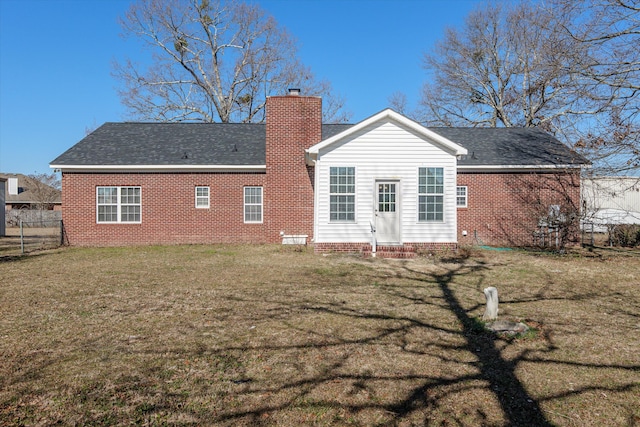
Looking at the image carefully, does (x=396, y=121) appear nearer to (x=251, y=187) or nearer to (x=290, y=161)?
(x=290, y=161)

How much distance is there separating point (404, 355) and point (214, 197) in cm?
1373

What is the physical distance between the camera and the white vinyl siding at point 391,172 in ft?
46.6

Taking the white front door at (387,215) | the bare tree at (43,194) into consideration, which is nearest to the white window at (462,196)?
the white front door at (387,215)

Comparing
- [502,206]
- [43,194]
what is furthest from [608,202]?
[43,194]

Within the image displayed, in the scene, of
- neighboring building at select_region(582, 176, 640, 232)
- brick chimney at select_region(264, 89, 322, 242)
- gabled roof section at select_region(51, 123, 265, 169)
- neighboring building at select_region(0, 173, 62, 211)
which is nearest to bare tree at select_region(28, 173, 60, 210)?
neighboring building at select_region(0, 173, 62, 211)

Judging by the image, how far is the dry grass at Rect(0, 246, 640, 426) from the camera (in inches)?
148

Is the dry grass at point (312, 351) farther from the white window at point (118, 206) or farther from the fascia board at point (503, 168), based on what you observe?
the fascia board at point (503, 168)

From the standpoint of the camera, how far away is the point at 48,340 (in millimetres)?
5508

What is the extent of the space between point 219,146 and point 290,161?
149 inches

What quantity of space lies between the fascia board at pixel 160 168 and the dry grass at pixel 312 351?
7.74 metres

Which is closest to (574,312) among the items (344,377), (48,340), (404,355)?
(404,355)

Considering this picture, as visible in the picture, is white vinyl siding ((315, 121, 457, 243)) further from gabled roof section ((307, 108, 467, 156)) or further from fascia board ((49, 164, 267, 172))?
fascia board ((49, 164, 267, 172))

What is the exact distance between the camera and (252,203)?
17734 millimetres

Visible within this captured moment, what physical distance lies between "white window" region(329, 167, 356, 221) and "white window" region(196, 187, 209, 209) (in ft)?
19.6
